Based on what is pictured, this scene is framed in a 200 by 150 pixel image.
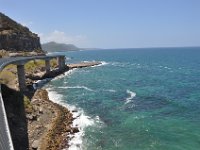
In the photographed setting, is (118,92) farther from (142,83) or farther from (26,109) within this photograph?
(26,109)

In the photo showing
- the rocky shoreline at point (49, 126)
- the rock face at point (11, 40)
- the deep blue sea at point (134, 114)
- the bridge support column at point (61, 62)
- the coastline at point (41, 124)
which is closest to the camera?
the coastline at point (41, 124)

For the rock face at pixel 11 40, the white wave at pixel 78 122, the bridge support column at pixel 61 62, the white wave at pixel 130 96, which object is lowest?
the white wave at pixel 78 122

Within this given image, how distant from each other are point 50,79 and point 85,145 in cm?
7144

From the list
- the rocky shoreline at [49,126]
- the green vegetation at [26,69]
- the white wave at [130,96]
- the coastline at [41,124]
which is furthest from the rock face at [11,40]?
the rocky shoreline at [49,126]

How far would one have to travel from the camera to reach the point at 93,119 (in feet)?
189

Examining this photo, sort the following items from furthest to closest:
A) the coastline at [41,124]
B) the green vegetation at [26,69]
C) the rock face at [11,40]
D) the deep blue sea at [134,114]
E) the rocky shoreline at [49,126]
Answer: the rock face at [11,40] → the green vegetation at [26,69] → the deep blue sea at [134,114] → the rocky shoreline at [49,126] → the coastline at [41,124]

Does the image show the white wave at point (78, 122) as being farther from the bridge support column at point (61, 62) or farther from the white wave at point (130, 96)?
the bridge support column at point (61, 62)

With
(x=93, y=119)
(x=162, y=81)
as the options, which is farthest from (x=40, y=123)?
(x=162, y=81)

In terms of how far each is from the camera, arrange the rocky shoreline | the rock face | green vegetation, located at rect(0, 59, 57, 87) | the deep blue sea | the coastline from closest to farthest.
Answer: the coastline < the rocky shoreline < the deep blue sea < green vegetation, located at rect(0, 59, 57, 87) < the rock face

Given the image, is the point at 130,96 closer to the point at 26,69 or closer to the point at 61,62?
the point at 26,69

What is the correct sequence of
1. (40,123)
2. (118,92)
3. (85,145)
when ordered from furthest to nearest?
(118,92)
(40,123)
(85,145)

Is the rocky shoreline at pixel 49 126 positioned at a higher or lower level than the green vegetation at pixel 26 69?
lower

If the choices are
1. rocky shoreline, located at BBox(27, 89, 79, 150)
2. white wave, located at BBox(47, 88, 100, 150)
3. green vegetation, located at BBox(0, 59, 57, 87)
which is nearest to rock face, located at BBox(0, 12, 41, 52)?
green vegetation, located at BBox(0, 59, 57, 87)

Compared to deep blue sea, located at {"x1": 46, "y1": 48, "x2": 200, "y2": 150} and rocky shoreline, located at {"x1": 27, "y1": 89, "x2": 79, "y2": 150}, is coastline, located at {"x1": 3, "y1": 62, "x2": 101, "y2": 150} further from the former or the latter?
deep blue sea, located at {"x1": 46, "y1": 48, "x2": 200, "y2": 150}
